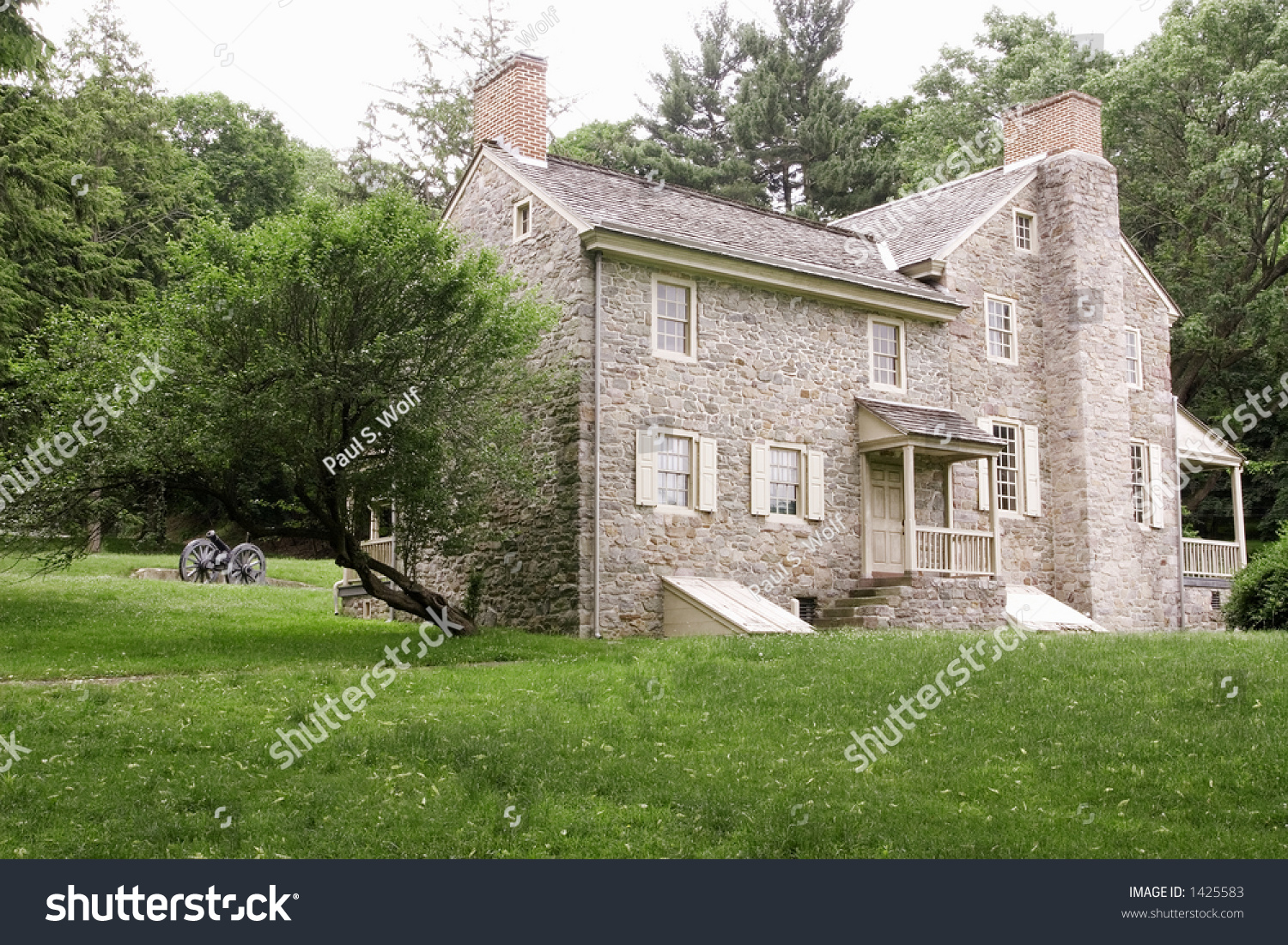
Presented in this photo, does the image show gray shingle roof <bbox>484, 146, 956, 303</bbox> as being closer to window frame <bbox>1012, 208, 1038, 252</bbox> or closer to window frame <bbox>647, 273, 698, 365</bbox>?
window frame <bbox>647, 273, 698, 365</bbox>

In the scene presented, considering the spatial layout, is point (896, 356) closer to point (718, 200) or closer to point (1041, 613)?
point (718, 200)

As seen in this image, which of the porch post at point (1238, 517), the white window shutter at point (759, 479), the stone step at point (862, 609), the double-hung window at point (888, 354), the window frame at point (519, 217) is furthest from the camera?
the porch post at point (1238, 517)

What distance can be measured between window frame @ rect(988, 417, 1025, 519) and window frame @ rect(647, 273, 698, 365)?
285 inches

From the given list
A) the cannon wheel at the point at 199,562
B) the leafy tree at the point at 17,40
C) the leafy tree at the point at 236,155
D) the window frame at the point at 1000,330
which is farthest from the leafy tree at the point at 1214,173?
the leafy tree at the point at 236,155

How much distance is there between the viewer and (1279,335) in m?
31.7

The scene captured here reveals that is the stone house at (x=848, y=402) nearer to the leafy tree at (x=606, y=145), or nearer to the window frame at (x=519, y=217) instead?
the window frame at (x=519, y=217)

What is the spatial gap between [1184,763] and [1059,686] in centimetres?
237

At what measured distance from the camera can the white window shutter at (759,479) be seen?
1938 cm

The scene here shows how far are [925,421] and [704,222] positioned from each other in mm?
4980

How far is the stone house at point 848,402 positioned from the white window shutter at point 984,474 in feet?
0.17

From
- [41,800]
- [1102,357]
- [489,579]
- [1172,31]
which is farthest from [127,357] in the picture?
[1172,31]

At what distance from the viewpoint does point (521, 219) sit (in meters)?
20.5

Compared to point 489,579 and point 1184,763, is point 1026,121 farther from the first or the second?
point 1184,763

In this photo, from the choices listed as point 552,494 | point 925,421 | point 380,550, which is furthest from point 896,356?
point 380,550
